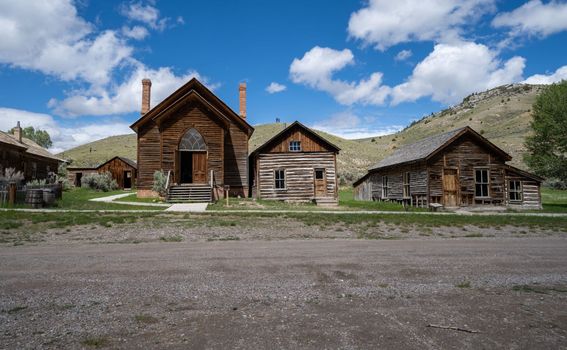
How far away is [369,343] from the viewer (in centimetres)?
411

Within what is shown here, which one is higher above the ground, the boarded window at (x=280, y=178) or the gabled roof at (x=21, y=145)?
the gabled roof at (x=21, y=145)

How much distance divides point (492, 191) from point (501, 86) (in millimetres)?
132034

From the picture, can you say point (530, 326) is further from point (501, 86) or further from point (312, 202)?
point (501, 86)

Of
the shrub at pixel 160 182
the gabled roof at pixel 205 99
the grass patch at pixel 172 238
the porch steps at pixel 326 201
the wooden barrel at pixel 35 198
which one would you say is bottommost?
the grass patch at pixel 172 238

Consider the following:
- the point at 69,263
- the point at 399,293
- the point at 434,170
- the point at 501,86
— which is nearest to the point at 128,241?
the point at 69,263

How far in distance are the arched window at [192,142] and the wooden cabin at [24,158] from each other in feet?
55.2

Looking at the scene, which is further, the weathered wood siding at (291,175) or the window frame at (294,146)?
the window frame at (294,146)

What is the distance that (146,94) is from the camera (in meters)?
30.0

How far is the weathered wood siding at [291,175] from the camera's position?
1094 inches

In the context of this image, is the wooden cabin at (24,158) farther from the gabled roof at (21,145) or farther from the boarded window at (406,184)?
the boarded window at (406,184)

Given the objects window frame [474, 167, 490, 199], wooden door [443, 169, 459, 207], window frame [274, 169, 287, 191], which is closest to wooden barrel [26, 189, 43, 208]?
window frame [274, 169, 287, 191]

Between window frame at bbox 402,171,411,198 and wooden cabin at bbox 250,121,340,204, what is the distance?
221 inches

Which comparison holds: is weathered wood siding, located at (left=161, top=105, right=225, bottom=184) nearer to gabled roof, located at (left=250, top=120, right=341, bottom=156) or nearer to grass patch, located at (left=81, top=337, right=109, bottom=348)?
gabled roof, located at (left=250, top=120, right=341, bottom=156)

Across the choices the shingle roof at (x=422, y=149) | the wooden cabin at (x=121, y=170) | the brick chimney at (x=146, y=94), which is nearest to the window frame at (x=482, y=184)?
the shingle roof at (x=422, y=149)
